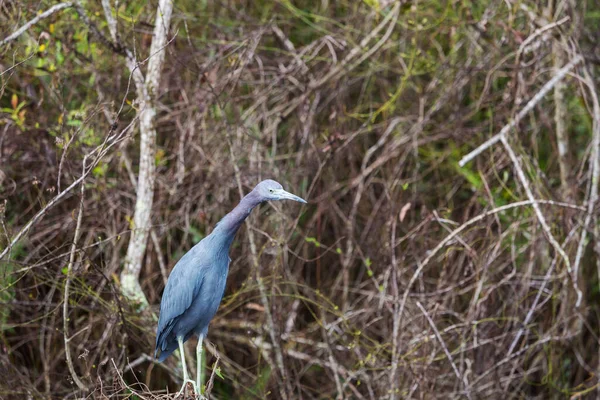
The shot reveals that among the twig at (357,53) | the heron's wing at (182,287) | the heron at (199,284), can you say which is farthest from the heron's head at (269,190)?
the twig at (357,53)

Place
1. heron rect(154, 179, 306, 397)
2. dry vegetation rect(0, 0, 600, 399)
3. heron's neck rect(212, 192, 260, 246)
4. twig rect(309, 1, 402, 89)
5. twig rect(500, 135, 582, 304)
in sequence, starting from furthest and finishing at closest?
twig rect(309, 1, 402, 89) < dry vegetation rect(0, 0, 600, 399) < twig rect(500, 135, 582, 304) < heron rect(154, 179, 306, 397) < heron's neck rect(212, 192, 260, 246)

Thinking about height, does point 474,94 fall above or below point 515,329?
above

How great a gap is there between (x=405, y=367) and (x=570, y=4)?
89.8 inches

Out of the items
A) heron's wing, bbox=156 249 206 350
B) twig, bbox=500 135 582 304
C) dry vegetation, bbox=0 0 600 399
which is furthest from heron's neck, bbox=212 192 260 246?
twig, bbox=500 135 582 304

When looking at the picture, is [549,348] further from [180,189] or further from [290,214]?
[180,189]

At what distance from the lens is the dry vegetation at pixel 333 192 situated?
165 inches

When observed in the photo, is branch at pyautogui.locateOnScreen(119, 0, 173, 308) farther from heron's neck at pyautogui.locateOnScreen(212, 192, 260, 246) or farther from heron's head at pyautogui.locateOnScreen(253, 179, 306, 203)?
heron's head at pyautogui.locateOnScreen(253, 179, 306, 203)

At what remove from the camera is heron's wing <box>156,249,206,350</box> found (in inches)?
128

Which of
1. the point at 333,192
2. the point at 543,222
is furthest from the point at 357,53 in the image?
the point at 543,222

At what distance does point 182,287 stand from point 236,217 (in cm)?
37

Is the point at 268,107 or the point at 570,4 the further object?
the point at 268,107

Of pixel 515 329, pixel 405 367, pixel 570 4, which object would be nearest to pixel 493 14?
pixel 570 4

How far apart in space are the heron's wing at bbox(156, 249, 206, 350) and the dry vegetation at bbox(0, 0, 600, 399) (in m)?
0.55

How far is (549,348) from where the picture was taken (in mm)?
4684
